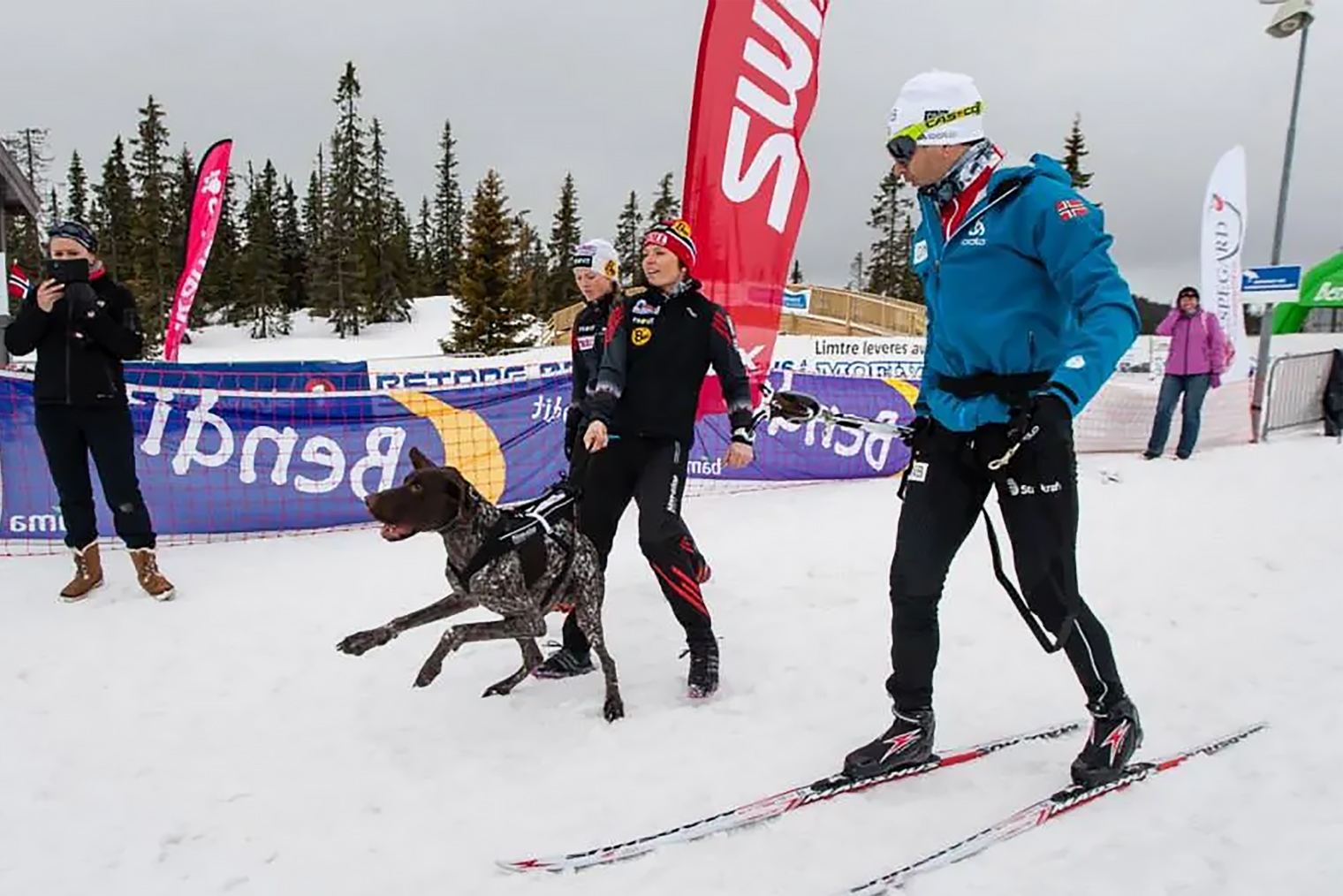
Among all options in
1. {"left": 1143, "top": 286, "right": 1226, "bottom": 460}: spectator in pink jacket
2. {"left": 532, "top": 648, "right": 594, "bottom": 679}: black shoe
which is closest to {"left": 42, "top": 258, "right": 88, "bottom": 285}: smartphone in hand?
{"left": 532, "top": 648, "right": 594, "bottom": 679}: black shoe

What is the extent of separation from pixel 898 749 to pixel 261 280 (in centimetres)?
5535

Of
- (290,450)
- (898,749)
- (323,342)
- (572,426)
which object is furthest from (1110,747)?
(323,342)

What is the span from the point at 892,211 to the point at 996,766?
213 ft

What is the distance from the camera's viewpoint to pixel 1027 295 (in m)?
2.47

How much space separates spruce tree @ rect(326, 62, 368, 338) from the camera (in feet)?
165

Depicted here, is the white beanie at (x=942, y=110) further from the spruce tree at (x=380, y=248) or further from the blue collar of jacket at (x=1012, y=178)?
the spruce tree at (x=380, y=248)

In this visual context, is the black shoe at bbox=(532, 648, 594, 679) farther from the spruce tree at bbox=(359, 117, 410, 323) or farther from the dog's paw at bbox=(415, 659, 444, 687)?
the spruce tree at bbox=(359, 117, 410, 323)

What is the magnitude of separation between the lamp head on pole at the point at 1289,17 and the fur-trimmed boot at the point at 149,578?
15.4 meters

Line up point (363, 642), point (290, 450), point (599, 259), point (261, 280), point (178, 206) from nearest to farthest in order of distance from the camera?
point (363, 642) < point (599, 259) < point (290, 450) < point (261, 280) < point (178, 206)

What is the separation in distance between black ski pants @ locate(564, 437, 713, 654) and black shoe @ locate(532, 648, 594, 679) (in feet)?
0.12

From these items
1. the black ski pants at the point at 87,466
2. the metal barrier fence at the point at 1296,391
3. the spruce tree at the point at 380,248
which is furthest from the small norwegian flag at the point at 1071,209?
the spruce tree at the point at 380,248

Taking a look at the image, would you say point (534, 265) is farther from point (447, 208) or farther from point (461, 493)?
point (461, 493)

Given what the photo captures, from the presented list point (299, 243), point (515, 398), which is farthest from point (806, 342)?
point (299, 243)

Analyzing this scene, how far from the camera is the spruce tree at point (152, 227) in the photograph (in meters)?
46.8
